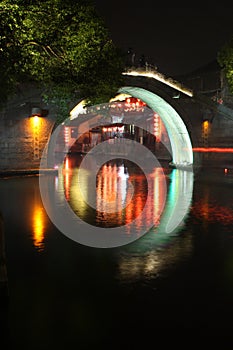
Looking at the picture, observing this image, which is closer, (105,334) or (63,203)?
(105,334)

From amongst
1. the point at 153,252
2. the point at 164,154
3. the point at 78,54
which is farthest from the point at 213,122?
the point at 153,252

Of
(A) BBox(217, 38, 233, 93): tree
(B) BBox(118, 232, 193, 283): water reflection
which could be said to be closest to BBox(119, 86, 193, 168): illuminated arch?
(A) BBox(217, 38, 233, 93): tree

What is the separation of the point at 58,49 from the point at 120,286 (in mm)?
7447

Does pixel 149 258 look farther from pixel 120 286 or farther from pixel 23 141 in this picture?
pixel 23 141

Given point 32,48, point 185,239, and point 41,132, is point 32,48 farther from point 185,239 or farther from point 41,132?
point 41,132

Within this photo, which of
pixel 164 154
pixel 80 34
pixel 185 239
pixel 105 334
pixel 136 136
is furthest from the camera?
pixel 136 136

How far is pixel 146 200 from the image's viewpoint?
17.2 meters

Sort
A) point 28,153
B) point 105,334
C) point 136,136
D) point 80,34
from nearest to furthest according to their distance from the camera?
1. point 105,334
2. point 80,34
3. point 28,153
4. point 136,136

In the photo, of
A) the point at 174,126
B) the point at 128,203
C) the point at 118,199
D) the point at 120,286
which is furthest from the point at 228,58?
the point at 120,286

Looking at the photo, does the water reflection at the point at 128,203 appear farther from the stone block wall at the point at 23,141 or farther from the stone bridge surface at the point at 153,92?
the stone bridge surface at the point at 153,92

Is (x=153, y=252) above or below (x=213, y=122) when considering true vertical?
below

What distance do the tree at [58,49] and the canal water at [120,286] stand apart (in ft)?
13.9

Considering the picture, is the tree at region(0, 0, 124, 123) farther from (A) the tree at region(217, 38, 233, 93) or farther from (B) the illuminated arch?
(B) the illuminated arch

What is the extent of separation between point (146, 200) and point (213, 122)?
1961 cm
